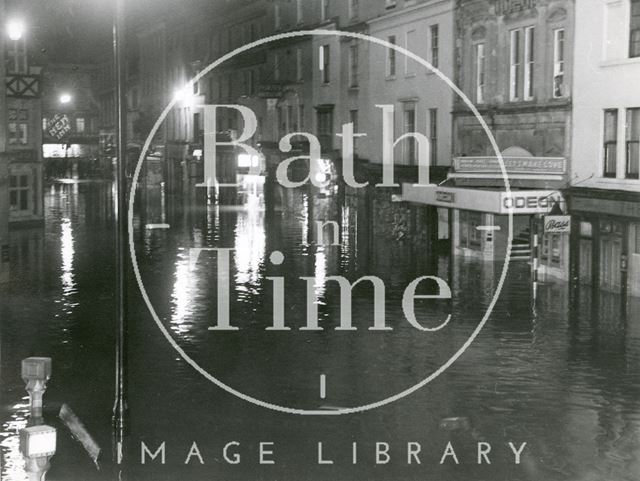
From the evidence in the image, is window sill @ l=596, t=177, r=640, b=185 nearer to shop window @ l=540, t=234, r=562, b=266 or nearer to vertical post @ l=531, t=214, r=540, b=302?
shop window @ l=540, t=234, r=562, b=266

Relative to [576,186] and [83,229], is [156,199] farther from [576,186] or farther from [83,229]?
[576,186]

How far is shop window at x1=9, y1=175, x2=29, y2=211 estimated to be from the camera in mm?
45781

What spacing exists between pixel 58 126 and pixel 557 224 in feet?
279

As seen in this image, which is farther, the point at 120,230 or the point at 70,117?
the point at 70,117

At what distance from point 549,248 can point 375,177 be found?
627 inches

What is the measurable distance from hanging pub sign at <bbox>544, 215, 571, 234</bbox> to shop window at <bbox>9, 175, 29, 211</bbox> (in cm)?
2584

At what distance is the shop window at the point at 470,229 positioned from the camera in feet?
119

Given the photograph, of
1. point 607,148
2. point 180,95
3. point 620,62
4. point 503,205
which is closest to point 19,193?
point 503,205

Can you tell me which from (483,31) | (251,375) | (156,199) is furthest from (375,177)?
(251,375)

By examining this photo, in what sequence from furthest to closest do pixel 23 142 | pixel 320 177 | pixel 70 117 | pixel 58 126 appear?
pixel 70 117
pixel 58 126
pixel 320 177
pixel 23 142

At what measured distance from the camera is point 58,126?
10656 cm

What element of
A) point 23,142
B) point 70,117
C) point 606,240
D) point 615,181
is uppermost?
point 70,117

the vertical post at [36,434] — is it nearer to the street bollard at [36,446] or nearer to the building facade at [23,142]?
the street bollard at [36,446]

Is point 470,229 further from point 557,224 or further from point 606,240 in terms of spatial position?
point 606,240
